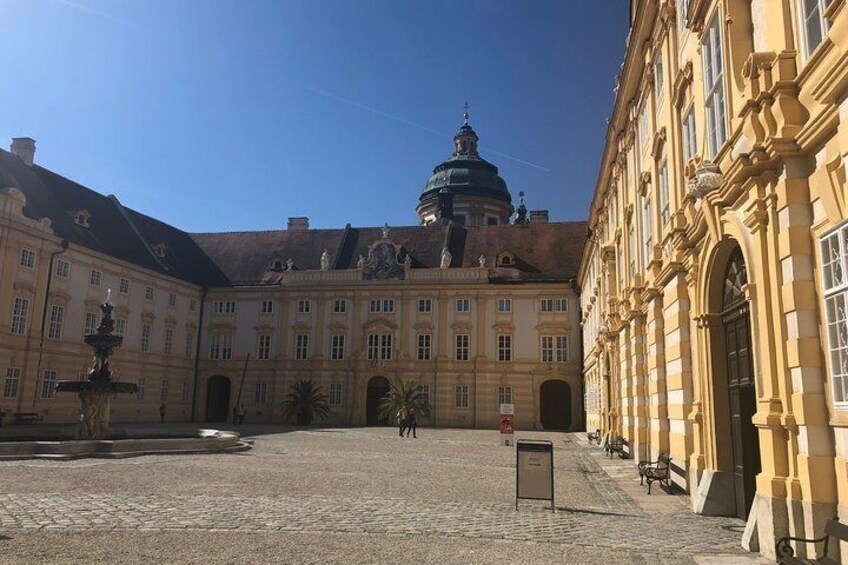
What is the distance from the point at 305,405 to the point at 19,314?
18315 mm

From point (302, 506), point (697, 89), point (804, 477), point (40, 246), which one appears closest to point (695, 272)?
point (697, 89)

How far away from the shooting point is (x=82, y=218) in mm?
43125

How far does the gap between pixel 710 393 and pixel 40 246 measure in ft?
119

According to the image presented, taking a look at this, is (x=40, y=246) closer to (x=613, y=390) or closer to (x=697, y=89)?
(x=613, y=390)

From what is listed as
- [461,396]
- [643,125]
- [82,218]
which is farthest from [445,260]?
[643,125]

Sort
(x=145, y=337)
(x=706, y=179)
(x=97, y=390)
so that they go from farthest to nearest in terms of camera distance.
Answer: (x=145, y=337), (x=97, y=390), (x=706, y=179)

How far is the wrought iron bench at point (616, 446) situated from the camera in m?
23.1

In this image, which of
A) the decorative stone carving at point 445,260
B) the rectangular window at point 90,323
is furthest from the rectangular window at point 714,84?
the decorative stone carving at point 445,260

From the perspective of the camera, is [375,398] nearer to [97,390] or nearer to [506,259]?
[506,259]

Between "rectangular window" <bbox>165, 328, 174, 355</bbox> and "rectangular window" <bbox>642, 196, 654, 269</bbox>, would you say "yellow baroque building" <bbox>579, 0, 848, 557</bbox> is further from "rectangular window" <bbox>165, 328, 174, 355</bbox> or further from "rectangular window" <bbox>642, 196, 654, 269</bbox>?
"rectangular window" <bbox>165, 328, 174, 355</bbox>

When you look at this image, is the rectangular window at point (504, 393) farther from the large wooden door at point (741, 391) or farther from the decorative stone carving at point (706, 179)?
the decorative stone carving at point (706, 179)

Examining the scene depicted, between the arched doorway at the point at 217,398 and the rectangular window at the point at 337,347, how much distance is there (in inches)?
323

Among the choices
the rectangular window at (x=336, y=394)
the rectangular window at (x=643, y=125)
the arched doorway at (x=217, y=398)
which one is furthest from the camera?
the arched doorway at (x=217, y=398)

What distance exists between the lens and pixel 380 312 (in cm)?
5056
